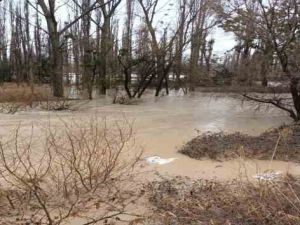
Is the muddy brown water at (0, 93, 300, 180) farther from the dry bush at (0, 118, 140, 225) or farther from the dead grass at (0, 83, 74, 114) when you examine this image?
the dry bush at (0, 118, 140, 225)


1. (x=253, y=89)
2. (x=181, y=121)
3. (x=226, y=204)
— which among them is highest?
(x=253, y=89)

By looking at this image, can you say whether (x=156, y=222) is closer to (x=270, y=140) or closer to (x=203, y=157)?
(x=203, y=157)

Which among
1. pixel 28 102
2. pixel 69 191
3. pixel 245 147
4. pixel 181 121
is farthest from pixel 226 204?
pixel 28 102

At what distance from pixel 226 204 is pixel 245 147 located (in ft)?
10.9

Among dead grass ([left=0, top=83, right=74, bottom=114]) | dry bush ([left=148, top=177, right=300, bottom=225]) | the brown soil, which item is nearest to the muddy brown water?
the brown soil

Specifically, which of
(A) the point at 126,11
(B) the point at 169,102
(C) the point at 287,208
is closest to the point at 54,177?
(C) the point at 287,208

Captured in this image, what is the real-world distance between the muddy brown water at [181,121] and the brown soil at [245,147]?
0.22m

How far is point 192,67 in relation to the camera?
70.3 ft

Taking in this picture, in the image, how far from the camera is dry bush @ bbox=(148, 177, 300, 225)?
4750 mm

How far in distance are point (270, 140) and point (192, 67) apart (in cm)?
1270

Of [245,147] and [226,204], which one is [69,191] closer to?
[226,204]

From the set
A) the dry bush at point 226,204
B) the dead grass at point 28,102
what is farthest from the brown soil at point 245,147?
the dead grass at point 28,102

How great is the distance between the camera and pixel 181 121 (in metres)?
12.6

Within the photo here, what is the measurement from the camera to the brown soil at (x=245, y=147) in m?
7.84
